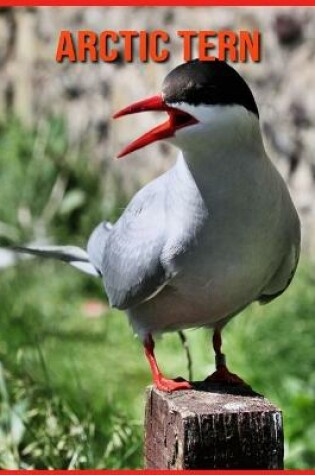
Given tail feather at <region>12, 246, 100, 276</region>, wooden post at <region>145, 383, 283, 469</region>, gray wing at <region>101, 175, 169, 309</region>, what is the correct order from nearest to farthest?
wooden post at <region>145, 383, 283, 469</region> → gray wing at <region>101, 175, 169, 309</region> → tail feather at <region>12, 246, 100, 276</region>

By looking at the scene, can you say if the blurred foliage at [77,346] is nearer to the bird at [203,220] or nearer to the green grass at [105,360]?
the green grass at [105,360]

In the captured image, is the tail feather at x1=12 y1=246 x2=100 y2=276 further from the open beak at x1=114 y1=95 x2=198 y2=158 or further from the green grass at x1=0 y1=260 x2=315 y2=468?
the open beak at x1=114 y1=95 x2=198 y2=158

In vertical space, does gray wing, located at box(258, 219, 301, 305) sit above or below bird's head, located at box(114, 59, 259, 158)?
below

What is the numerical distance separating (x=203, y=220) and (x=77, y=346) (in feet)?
7.08

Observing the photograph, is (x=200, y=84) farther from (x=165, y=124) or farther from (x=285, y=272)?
(x=285, y=272)

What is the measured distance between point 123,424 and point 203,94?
1.02 meters

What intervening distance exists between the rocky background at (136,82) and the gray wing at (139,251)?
197 cm

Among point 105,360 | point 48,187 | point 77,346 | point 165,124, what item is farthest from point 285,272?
point 48,187

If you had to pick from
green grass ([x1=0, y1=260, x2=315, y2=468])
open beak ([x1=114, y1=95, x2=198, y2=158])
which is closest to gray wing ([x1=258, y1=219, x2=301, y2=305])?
open beak ([x1=114, y1=95, x2=198, y2=158])

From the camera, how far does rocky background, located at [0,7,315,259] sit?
4488 millimetres

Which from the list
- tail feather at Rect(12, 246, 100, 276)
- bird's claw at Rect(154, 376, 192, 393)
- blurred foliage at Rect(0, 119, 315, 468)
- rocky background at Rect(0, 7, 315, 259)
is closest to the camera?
bird's claw at Rect(154, 376, 192, 393)

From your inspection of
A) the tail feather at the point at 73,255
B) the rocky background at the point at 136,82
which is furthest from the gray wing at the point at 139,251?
the rocky background at the point at 136,82

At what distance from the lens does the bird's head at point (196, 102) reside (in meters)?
2.15

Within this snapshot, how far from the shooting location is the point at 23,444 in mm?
3117
